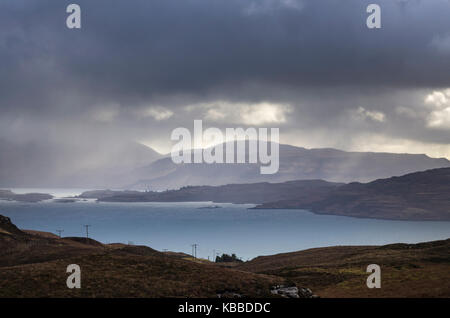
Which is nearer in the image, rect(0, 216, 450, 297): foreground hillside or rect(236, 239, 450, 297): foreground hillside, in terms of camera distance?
rect(0, 216, 450, 297): foreground hillside

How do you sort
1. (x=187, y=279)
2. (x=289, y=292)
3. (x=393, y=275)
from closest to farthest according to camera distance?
(x=187, y=279), (x=289, y=292), (x=393, y=275)

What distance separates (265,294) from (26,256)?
72402 millimetres

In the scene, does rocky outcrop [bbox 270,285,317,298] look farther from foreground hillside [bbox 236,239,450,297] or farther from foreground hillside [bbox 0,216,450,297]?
→ foreground hillside [bbox 236,239,450,297]

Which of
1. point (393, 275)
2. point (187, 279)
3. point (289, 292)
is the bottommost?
point (393, 275)

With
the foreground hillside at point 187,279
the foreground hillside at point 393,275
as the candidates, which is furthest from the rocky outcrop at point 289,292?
the foreground hillside at point 393,275

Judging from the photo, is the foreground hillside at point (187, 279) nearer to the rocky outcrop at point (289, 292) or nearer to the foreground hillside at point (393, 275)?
the foreground hillside at point (393, 275)

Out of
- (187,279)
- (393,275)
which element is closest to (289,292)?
(187,279)

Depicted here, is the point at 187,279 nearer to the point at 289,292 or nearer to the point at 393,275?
the point at 289,292

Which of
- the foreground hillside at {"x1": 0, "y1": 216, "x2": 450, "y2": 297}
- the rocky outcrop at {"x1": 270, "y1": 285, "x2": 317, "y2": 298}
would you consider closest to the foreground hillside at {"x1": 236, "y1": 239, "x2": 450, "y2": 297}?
the foreground hillside at {"x1": 0, "y1": 216, "x2": 450, "y2": 297}

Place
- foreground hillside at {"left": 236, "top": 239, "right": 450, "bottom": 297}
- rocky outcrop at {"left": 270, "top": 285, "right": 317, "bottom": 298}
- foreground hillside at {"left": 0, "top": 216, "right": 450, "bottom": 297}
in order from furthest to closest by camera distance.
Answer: foreground hillside at {"left": 236, "top": 239, "right": 450, "bottom": 297}
rocky outcrop at {"left": 270, "top": 285, "right": 317, "bottom": 298}
foreground hillside at {"left": 0, "top": 216, "right": 450, "bottom": 297}
